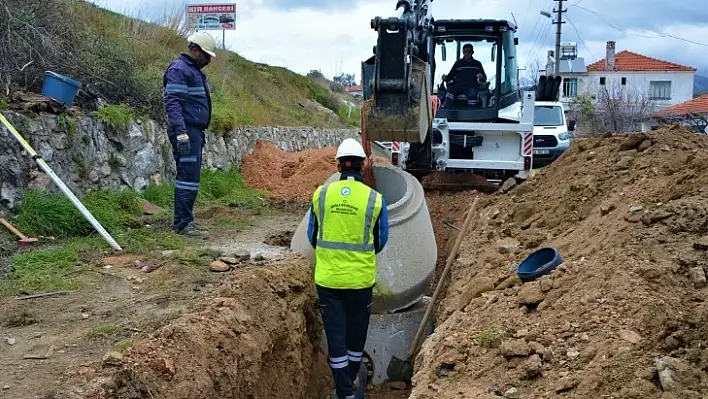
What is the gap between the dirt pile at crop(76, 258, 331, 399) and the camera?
14.1 ft

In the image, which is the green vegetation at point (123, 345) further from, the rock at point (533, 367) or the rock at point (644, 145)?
the rock at point (644, 145)

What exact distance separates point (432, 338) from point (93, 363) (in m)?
2.26

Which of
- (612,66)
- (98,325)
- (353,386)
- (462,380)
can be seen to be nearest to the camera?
(462,380)

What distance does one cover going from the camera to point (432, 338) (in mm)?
4988

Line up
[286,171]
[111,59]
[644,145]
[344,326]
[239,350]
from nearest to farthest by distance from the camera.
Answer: [239,350] → [344,326] → [644,145] → [111,59] → [286,171]

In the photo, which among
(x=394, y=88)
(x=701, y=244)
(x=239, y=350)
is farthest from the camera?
(x=394, y=88)

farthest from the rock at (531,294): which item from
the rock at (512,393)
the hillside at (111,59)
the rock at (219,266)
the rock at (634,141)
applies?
the hillside at (111,59)

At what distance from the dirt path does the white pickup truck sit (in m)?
10.4

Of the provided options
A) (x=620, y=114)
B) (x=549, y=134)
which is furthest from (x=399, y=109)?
(x=620, y=114)

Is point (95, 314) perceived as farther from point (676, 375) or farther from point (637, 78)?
point (637, 78)

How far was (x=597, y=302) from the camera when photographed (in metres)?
4.07

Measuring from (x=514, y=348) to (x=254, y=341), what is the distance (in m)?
2.21

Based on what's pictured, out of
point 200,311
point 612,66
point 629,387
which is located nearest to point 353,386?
point 200,311

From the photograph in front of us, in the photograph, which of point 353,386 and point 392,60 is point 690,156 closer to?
point 392,60
